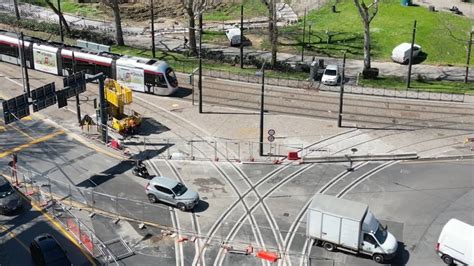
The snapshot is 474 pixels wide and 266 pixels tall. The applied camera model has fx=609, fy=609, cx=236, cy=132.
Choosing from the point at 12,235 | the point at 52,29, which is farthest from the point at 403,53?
the point at 12,235

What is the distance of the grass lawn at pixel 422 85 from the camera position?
5922 centimetres

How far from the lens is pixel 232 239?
118 feet

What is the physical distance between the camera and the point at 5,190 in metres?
38.0

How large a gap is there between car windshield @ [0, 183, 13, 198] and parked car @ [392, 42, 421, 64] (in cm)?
4387

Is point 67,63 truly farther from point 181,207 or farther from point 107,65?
point 181,207

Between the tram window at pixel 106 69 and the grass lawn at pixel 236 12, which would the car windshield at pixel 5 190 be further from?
the grass lawn at pixel 236 12

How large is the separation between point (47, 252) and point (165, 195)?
910 cm

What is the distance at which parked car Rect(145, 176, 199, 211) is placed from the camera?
3869 cm

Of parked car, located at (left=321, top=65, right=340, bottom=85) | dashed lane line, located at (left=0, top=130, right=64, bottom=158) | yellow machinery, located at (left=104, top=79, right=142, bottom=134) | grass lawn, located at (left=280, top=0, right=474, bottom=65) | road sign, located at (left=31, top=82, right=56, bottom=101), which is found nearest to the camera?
road sign, located at (left=31, top=82, right=56, bottom=101)

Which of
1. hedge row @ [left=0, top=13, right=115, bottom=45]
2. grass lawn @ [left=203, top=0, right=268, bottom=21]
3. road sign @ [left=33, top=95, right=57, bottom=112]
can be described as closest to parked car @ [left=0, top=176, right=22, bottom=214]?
road sign @ [left=33, top=95, right=57, bottom=112]

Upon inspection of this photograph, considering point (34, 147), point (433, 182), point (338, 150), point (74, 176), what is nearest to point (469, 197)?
point (433, 182)

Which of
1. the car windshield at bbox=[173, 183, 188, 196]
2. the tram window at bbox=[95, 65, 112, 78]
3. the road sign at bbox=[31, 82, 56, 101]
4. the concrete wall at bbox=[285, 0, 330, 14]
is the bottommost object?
the car windshield at bbox=[173, 183, 188, 196]

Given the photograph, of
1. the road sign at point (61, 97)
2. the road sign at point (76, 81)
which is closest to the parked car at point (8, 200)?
the road sign at point (61, 97)

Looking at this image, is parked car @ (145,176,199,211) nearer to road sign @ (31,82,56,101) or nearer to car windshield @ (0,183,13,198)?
car windshield @ (0,183,13,198)
